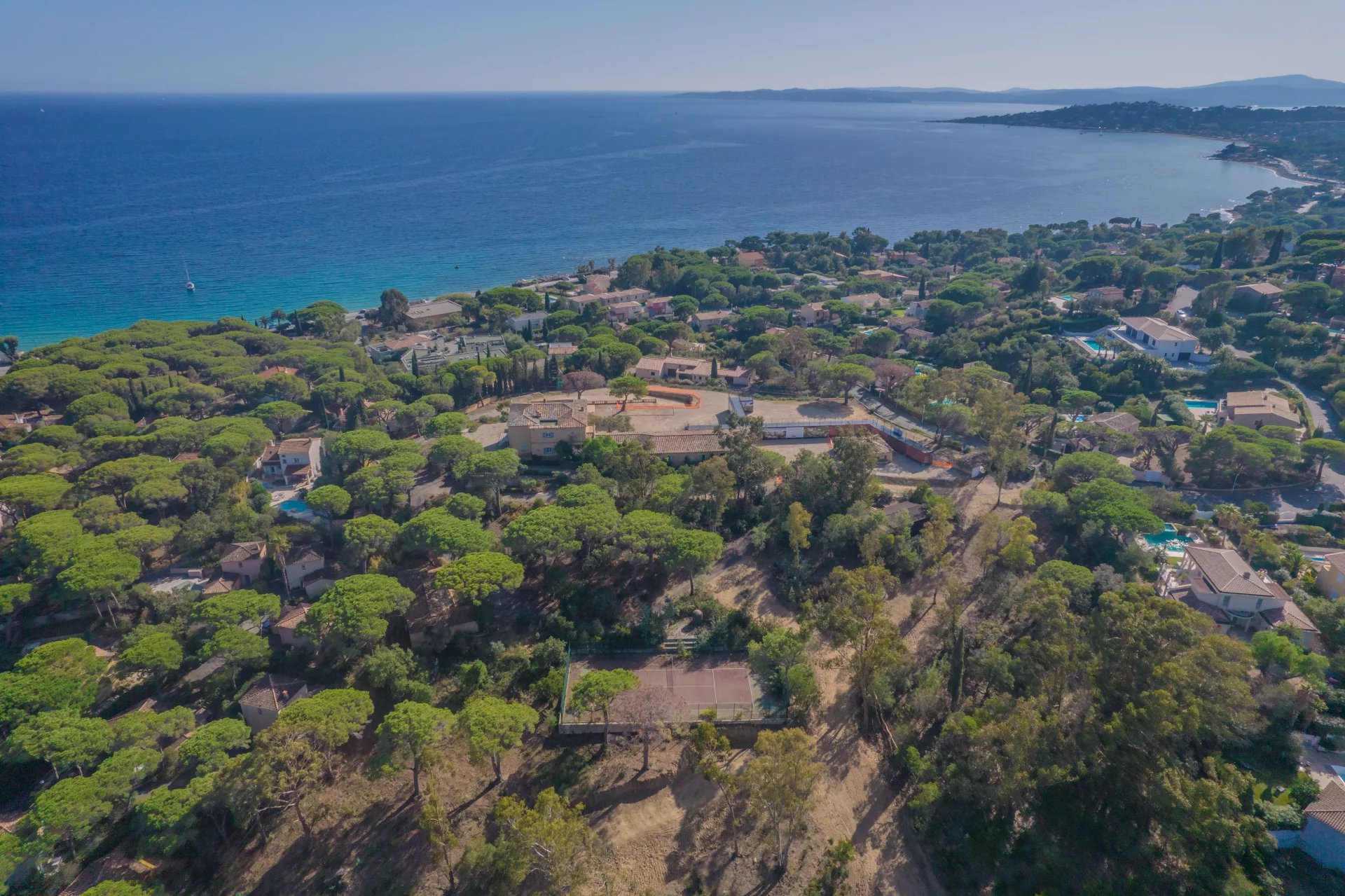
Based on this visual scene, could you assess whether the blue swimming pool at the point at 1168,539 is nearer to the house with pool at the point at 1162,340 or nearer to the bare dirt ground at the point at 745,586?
the bare dirt ground at the point at 745,586

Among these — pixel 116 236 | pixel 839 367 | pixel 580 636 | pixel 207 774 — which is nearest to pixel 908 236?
pixel 839 367

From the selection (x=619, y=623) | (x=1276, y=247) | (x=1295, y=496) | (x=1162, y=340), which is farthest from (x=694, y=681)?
(x=1276, y=247)

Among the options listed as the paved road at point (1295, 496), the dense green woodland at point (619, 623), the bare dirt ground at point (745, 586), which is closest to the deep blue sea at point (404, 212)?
the dense green woodland at point (619, 623)

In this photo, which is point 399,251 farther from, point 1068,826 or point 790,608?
point 1068,826

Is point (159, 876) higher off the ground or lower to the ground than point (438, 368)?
lower

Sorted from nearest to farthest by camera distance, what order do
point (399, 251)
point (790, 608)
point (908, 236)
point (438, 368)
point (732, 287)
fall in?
point (790, 608) < point (438, 368) < point (732, 287) < point (399, 251) < point (908, 236)

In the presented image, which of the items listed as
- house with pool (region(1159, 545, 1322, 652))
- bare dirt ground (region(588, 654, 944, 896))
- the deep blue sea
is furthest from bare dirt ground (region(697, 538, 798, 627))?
the deep blue sea

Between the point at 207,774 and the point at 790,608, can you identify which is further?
the point at 790,608
